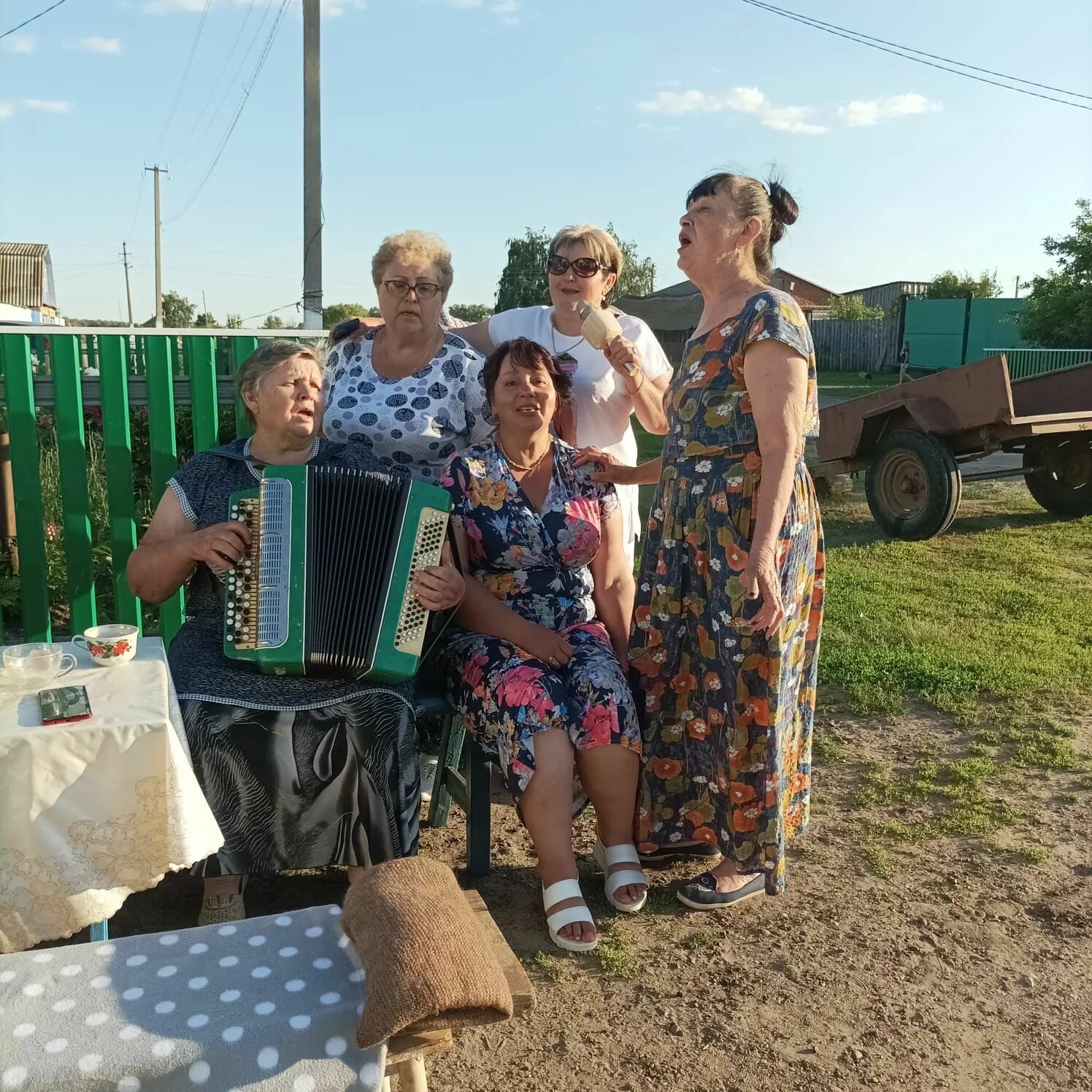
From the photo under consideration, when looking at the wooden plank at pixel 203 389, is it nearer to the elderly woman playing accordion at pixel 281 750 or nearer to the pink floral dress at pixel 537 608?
the elderly woman playing accordion at pixel 281 750

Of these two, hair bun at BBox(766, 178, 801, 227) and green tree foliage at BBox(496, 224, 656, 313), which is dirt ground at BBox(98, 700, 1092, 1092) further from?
green tree foliage at BBox(496, 224, 656, 313)

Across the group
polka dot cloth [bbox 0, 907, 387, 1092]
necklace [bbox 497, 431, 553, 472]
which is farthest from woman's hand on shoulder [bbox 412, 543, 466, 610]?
polka dot cloth [bbox 0, 907, 387, 1092]

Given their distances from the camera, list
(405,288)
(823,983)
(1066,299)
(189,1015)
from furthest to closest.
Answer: (1066,299)
(405,288)
(823,983)
(189,1015)

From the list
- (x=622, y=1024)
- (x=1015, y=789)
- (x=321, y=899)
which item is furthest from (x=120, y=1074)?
(x=1015, y=789)

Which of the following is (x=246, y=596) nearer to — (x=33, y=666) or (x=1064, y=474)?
(x=33, y=666)

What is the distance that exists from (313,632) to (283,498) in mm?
406

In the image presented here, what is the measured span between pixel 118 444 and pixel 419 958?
3.02 meters

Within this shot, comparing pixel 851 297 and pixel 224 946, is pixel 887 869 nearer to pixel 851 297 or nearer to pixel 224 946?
pixel 224 946

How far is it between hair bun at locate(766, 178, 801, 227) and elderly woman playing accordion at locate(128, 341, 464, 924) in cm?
149

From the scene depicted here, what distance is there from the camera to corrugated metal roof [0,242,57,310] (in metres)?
43.1

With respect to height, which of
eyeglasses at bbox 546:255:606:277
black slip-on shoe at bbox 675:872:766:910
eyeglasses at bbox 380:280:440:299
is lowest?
black slip-on shoe at bbox 675:872:766:910

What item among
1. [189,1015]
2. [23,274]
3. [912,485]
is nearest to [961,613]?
[912,485]

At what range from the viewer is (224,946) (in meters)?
1.96

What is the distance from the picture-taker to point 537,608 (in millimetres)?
3354
